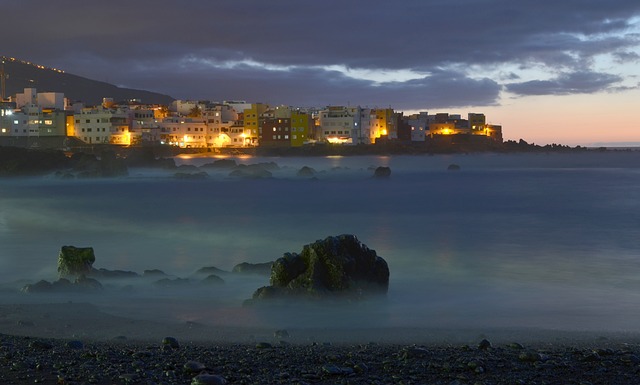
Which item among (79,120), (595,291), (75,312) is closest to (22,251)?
(75,312)

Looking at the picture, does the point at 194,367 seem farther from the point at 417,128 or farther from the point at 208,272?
the point at 417,128

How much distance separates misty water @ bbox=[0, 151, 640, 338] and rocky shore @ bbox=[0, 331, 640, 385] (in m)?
2.35

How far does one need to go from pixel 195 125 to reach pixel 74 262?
93.2 metres

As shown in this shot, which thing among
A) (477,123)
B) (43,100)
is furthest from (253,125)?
(477,123)

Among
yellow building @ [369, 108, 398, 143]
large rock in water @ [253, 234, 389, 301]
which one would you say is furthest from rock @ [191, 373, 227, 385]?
yellow building @ [369, 108, 398, 143]

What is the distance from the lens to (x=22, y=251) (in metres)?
18.4

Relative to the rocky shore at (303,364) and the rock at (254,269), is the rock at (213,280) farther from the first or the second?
the rocky shore at (303,364)

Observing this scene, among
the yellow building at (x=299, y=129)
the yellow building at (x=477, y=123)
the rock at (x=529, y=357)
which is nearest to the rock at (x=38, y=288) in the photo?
the rock at (x=529, y=357)

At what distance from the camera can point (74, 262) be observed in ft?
43.6

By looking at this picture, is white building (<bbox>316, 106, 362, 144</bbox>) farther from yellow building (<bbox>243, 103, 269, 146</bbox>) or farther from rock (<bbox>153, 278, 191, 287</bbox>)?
rock (<bbox>153, 278, 191, 287</bbox>)

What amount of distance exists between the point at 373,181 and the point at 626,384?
4946 cm

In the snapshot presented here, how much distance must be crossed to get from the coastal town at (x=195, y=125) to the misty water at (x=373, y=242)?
1807 inches

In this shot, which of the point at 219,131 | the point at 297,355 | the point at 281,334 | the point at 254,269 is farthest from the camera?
the point at 219,131

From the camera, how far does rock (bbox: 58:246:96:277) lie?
520 inches
